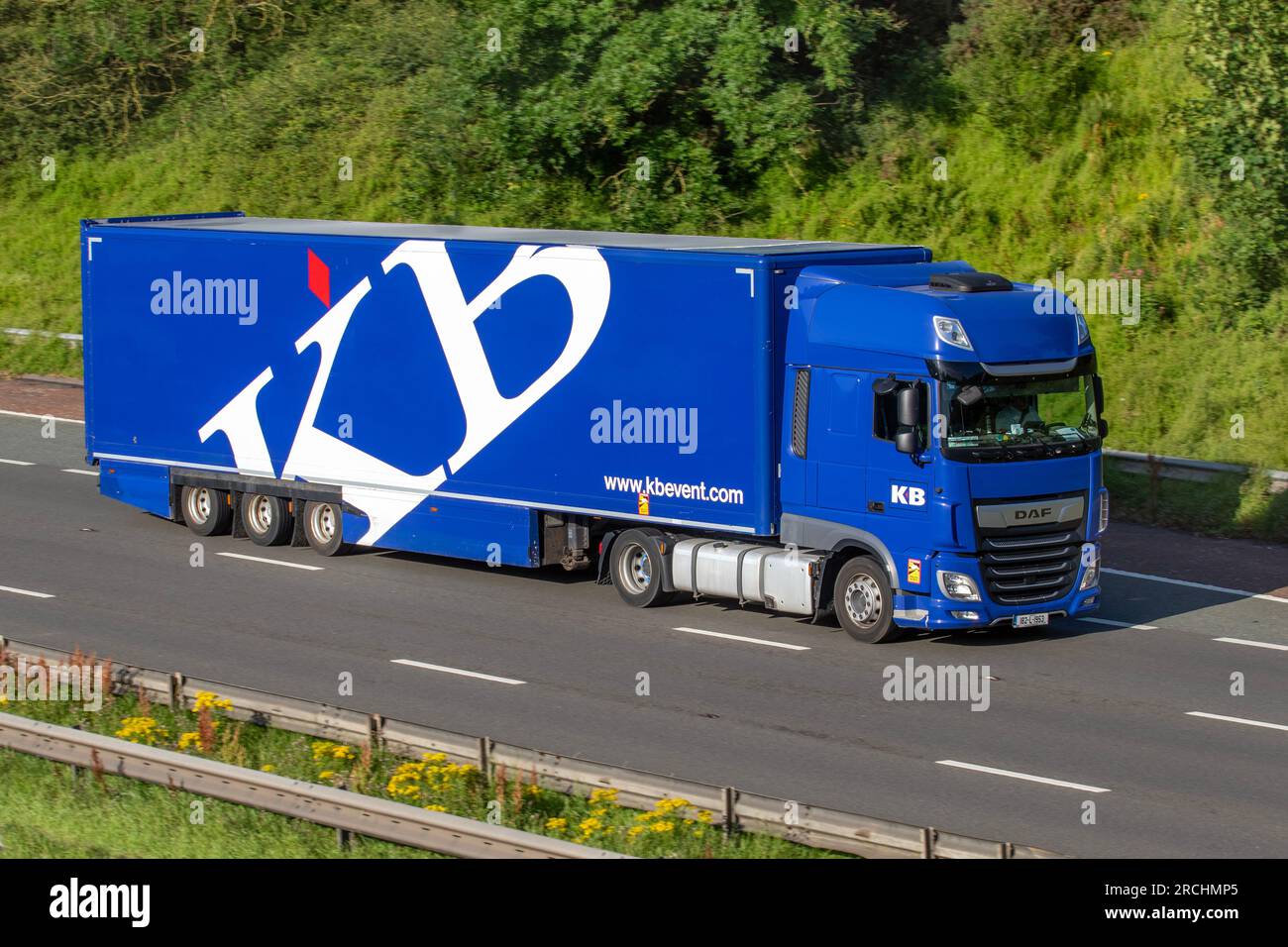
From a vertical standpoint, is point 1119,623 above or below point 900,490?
below

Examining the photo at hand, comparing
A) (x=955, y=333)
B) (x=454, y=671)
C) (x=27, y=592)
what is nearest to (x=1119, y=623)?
(x=955, y=333)

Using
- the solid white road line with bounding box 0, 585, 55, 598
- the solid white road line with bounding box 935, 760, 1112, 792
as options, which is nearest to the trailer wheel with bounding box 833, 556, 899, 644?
the solid white road line with bounding box 935, 760, 1112, 792

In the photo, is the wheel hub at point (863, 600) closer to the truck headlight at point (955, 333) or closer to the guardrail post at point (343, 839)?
the truck headlight at point (955, 333)

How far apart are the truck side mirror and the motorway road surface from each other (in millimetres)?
2204

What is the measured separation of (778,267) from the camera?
16953 millimetres

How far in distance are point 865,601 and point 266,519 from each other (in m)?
7.86

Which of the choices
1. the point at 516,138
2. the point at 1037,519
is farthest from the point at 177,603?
the point at 516,138

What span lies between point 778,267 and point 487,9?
57.2 ft

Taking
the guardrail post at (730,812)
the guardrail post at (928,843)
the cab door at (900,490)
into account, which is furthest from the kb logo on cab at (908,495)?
the guardrail post at (928,843)

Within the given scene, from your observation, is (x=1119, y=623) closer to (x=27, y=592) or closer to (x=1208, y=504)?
(x=1208, y=504)

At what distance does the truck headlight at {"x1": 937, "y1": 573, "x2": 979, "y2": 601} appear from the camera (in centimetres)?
1638

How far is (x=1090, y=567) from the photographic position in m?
17.1

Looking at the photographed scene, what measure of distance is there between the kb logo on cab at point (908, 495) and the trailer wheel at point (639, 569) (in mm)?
2752

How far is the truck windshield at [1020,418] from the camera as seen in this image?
16250 millimetres
